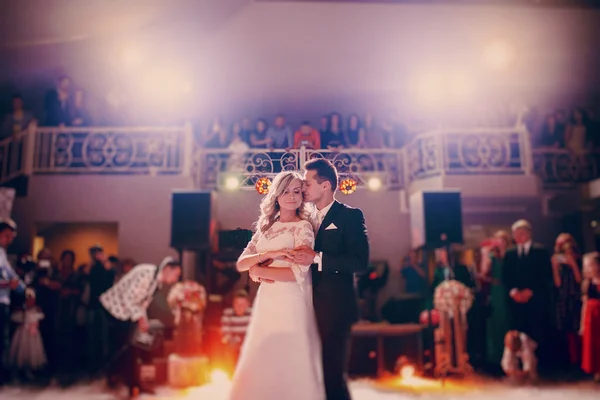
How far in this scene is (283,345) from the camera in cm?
218

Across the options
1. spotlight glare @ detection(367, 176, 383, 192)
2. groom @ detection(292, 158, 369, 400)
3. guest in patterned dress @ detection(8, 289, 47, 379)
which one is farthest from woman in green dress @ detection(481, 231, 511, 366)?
guest in patterned dress @ detection(8, 289, 47, 379)

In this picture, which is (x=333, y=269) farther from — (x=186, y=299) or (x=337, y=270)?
(x=186, y=299)

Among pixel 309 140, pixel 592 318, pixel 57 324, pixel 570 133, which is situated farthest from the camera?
pixel 570 133

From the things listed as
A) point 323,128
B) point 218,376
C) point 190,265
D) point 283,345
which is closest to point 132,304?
point 218,376

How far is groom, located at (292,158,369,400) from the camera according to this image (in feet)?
6.97

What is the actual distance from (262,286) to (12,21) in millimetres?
A: 7903

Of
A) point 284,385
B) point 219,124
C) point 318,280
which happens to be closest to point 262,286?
point 318,280

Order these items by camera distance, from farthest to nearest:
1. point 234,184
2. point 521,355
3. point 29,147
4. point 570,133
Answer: point 570,133 < point 29,147 < point 521,355 < point 234,184

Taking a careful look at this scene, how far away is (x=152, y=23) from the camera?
326 inches

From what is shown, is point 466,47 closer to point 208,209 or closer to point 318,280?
point 208,209

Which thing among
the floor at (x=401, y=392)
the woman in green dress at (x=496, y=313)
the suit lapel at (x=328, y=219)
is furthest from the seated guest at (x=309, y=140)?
the woman in green dress at (x=496, y=313)

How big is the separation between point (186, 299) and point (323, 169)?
3858 mm

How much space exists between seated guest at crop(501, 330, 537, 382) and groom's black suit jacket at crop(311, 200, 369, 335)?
405 centimetres

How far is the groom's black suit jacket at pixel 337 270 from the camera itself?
84.0 inches
